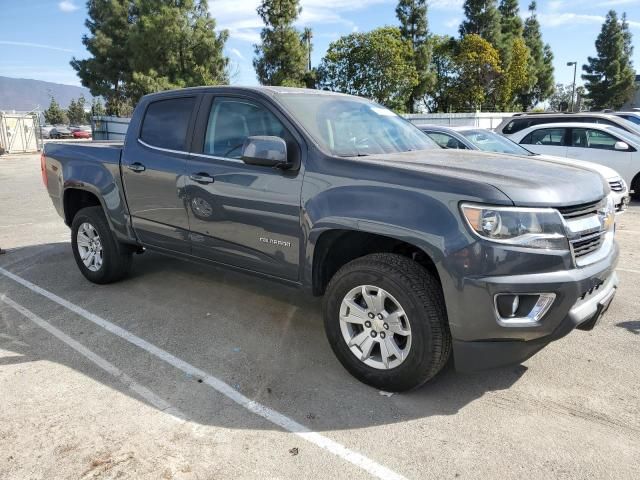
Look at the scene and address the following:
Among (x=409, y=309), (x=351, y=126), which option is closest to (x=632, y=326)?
(x=409, y=309)

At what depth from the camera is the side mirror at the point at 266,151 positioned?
3352 millimetres

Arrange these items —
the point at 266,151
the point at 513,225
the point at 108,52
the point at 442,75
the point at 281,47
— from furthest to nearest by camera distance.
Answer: the point at 442,75 < the point at 108,52 < the point at 281,47 < the point at 266,151 < the point at 513,225

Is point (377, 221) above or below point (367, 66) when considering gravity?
below

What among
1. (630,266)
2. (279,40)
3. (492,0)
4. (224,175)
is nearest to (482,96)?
(492,0)

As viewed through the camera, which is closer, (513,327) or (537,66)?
(513,327)

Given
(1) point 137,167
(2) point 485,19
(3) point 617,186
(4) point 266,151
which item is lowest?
(3) point 617,186

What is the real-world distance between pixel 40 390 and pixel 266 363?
143 cm

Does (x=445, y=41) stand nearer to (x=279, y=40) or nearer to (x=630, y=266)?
(x=279, y=40)

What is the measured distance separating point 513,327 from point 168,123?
3254 millimetres

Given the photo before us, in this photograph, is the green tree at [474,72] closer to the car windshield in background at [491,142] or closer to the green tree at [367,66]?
the green tree at [367,66]

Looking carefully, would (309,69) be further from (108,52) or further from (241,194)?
(241,194)

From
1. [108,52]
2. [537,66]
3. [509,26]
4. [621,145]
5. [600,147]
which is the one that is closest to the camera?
[621,145]

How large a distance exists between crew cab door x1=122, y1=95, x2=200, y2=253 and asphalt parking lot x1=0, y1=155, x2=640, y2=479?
0.71 metres

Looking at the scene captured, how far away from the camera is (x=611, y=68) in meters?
56.5
